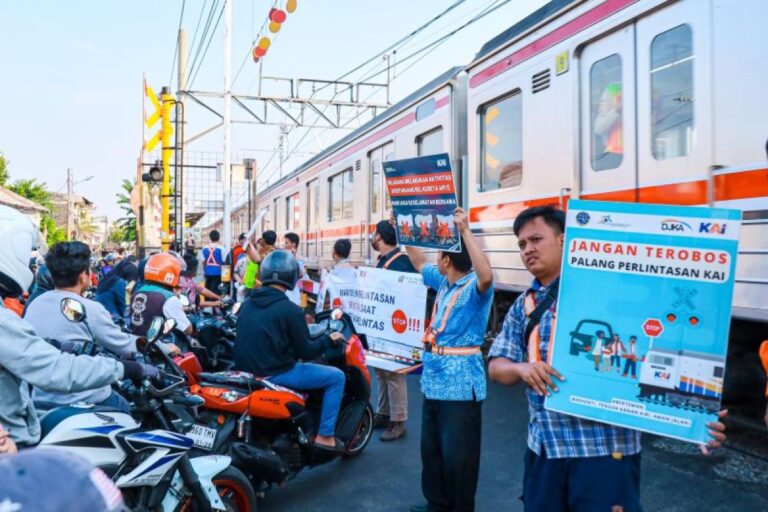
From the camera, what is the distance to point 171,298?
472cm

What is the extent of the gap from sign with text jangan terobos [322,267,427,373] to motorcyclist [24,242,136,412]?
2.03m

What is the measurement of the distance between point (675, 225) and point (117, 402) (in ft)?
9.22

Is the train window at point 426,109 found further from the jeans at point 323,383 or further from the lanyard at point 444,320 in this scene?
the lanyard at point 444,320

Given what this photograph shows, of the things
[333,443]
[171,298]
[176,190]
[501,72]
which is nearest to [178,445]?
[333,443]

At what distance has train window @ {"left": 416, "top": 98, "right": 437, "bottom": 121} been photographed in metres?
7.66

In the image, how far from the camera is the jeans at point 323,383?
4156mm

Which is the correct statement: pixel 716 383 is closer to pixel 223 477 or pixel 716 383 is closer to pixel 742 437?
pixel 223 477

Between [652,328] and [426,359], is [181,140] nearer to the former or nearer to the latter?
[426,359]

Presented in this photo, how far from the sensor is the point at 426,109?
783 centimetres

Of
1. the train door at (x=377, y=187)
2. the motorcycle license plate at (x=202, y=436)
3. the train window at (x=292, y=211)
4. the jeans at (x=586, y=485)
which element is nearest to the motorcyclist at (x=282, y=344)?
the motorcycle license plate at (x=202, y=436)

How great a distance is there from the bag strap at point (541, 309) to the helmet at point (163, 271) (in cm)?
328

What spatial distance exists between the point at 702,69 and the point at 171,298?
3.99 metres

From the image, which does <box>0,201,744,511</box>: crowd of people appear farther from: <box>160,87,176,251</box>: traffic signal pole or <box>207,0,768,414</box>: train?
<box>160,87,176,251</box>: traffic signal pole

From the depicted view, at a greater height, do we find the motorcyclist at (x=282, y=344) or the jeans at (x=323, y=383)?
the motorcyclist at (x=282, y=344)
